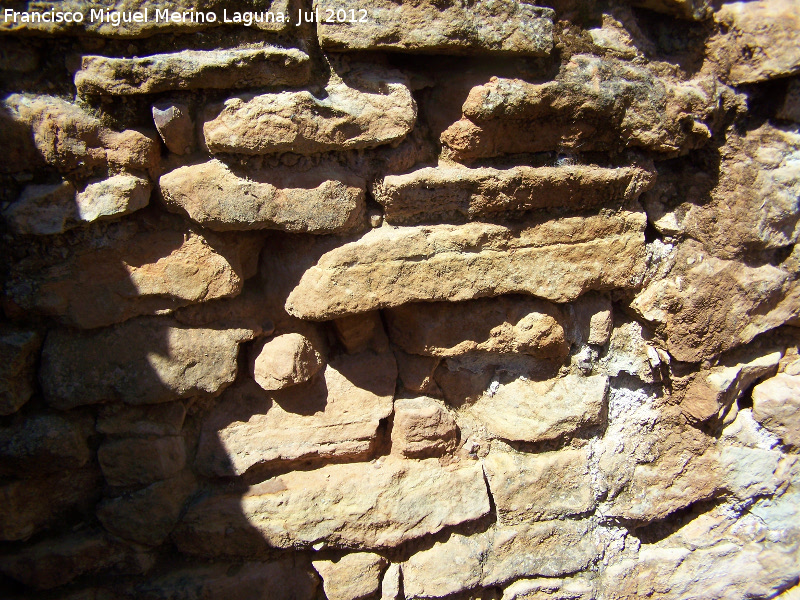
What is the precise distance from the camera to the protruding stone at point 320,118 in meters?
1.26

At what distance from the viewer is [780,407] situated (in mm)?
1766

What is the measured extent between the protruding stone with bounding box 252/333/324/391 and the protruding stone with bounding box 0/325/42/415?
0.54 metres

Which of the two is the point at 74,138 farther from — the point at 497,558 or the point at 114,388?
the point at 497,558

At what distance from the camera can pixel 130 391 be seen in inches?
55.1

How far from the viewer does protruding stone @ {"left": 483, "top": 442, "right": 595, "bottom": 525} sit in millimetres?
1659

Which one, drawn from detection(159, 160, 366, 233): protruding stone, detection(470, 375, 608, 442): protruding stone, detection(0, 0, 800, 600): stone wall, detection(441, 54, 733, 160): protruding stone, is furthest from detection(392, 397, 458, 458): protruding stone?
detection(441, 54, 733, 160): protruding stone

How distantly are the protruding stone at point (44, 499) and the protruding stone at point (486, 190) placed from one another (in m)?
1.10

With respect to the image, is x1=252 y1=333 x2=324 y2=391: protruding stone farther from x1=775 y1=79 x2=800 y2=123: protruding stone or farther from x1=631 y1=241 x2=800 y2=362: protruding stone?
x1=775 y1=79 x2=800 y2=123: protruding stone

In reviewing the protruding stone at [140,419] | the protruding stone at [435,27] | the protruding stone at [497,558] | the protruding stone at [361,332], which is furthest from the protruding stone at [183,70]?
the protruding stone at [497,558]

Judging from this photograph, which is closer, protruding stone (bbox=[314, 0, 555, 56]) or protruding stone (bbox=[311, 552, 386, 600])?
protruding stone (bbox=[314, 0, 555, 56])

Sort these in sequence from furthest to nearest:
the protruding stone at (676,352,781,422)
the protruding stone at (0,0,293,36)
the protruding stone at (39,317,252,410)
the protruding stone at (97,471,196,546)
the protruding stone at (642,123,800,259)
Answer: the protruding stone at (676,352,781,422) < the protruding stone at (642,123,800,259) < the protruding stone at (97,471,196,546) < the protruding stone at (39,317,252,410) < the protruding stone at (0,0,293,36)

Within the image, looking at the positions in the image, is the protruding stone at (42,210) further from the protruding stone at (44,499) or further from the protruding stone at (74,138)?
the protruding stone at (44,499)

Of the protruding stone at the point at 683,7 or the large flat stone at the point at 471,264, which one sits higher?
the protruding stone at the point at 683,7

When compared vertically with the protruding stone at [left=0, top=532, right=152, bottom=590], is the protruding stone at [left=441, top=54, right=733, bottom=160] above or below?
above
